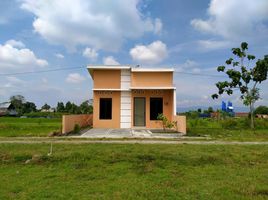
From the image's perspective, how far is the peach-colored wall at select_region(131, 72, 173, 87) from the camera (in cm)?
2281

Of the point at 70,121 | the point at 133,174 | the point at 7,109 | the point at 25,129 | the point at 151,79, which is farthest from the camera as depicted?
the point at 7,109

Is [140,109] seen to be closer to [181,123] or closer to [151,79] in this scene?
[151,79]

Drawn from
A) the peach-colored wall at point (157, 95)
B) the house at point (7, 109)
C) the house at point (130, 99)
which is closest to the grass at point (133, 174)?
the peach-colored wall at point (157, 95)

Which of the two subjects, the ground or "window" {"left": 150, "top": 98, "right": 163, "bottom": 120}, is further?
"window" {"left": 150, "top": 98, "right": 163, "bottom": 120}

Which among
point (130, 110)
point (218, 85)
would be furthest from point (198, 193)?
point (218, 85)

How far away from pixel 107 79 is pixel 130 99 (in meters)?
2.22

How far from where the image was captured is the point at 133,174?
7039 millimetres

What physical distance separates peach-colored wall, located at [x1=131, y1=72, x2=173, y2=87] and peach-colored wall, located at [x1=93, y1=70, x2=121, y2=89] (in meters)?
1.11

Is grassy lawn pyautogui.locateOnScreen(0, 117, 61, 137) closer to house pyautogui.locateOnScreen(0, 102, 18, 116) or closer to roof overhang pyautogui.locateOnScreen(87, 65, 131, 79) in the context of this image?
roof overhang pyautogui.locateOnScreen(87, 65, 131, 79)

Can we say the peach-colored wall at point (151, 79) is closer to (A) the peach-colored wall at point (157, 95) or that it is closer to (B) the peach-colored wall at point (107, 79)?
(A) the peach-colored wall at point (157, 95)

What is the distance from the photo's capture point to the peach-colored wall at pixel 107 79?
22969 millimetres

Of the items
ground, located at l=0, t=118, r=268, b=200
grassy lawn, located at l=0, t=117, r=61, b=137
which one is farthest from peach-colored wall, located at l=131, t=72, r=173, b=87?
ground, located at l=0, t=118, r=268, b=200

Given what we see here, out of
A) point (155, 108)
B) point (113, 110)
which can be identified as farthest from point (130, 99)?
point (155, 108)

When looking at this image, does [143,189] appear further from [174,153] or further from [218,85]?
[218,85]
